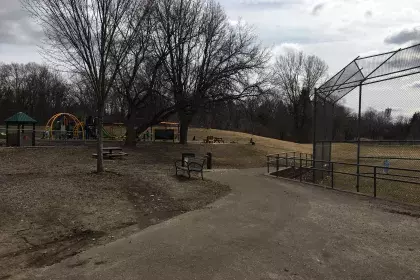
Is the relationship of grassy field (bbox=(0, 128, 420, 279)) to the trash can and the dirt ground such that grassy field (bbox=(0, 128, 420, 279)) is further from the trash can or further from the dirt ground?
the trash can

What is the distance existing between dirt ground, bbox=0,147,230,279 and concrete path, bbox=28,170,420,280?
1.95 ft

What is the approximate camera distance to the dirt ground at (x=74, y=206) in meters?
6.14

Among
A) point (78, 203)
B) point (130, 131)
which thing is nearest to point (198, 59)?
point (130, 131)

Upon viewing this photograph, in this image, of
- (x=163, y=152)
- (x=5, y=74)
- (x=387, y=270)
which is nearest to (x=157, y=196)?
(x=387, y=270)

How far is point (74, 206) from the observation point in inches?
337

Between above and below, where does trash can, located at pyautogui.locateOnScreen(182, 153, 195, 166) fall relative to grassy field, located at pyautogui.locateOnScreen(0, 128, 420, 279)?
above

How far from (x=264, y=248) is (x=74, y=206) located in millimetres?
4568

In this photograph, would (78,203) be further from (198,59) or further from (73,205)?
(198,59)

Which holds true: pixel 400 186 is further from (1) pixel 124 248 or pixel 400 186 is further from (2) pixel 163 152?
(2) pixel 163 152

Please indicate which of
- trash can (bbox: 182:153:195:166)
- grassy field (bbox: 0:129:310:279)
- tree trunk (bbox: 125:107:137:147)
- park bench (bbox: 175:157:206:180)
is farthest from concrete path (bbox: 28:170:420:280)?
tree trunk (bbox: 125:107:137:147)

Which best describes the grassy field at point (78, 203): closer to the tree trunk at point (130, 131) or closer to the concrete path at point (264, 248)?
the concrete path at point (264, 248)

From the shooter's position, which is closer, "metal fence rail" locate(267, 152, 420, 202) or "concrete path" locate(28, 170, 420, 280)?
"concrete path" locate(28, 170, 420, 280)

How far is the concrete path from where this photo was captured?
16.3 feet

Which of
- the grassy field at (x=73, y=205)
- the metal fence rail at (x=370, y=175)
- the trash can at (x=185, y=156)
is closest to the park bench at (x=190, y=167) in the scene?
the trash can at (x=185, y=156)
